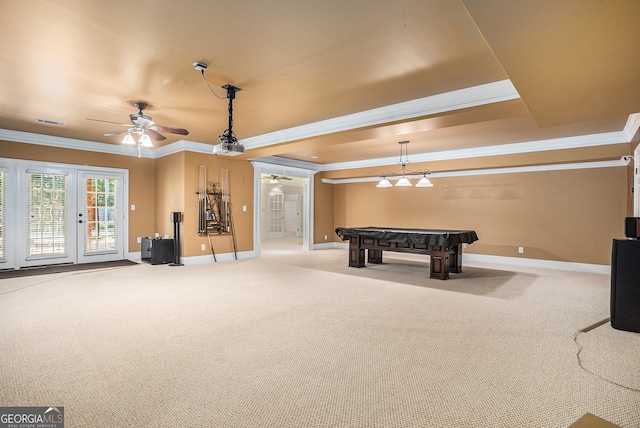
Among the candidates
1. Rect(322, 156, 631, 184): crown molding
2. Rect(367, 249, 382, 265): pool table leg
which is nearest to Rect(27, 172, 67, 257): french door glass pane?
Rect(367, 249, 382, 265): pool table leg

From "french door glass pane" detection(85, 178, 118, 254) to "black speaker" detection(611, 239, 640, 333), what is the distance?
8.57 m

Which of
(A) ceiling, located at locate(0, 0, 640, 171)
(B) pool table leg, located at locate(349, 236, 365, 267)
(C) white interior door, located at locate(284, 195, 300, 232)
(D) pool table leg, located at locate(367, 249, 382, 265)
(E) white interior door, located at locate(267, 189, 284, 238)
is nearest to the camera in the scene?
(A) ceiling, located at locate(0, 0, 640, 171)

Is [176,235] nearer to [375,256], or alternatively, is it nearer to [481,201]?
[375,256]

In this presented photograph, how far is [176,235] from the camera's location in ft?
22.2

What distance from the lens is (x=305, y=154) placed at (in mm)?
8094

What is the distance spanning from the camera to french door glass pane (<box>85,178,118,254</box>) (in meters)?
6.97

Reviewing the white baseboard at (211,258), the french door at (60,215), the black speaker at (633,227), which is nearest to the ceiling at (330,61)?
the black speaker at (633,227)

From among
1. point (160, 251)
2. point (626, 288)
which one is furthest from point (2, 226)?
point (626, 288)

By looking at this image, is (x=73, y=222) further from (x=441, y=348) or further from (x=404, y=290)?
(x=441, y=348)

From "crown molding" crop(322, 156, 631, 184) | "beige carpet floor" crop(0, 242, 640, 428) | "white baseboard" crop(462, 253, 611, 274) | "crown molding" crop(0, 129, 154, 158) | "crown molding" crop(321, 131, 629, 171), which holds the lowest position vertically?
"beige carpet floor" crop(0, 242, 640, 428)

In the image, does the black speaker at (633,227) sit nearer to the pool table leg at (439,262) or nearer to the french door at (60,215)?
the pool table leg at (439,262)

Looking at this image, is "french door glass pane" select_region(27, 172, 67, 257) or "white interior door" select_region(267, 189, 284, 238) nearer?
"french door glass pane" select_region(27, 172, 67, 257)

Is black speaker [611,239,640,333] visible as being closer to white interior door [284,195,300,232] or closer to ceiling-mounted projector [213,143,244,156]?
ceiling-mounted projector [213,143,244,156]

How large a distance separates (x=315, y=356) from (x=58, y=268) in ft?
20.0
